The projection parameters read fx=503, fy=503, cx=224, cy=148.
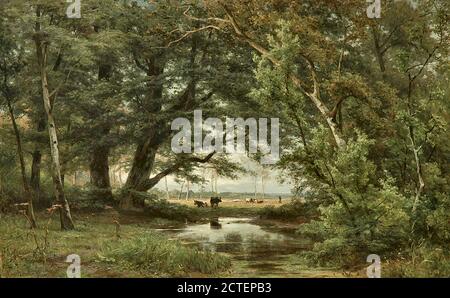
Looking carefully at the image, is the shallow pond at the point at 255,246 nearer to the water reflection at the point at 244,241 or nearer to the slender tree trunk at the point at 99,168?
the water reflection at the point at 244,241

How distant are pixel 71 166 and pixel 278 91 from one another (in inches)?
501

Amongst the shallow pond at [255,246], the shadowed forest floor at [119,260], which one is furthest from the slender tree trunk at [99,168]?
the shadowed forest floor at [119,260]

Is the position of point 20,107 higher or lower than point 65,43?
lower

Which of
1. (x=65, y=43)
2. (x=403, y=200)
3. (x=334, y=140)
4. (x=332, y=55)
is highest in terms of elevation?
(x=65, y=43)

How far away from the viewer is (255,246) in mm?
14773

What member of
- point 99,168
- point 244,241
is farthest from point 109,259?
point 99,168

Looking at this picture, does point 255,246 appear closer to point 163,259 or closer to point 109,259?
point 163,259

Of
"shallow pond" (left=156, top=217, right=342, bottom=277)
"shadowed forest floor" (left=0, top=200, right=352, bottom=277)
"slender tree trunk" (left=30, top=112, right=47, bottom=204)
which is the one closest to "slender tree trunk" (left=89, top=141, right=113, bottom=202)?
"slender tree trunk" (left=30, top=112, right=47, bottom=204)

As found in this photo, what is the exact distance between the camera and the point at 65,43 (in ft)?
54.7

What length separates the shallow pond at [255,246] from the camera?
10703mm

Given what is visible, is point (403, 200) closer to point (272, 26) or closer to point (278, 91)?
point (278, 91)

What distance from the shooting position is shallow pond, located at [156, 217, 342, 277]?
10.7 meters

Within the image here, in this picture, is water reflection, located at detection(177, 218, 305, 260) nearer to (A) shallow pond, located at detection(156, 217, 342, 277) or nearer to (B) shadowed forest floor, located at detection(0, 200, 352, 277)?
(A) shallow pond, located at detection(156, 217, 342, 277)
